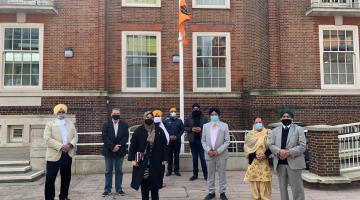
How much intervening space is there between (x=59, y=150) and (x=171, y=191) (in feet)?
9.05

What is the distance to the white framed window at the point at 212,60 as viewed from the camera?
15.1 m

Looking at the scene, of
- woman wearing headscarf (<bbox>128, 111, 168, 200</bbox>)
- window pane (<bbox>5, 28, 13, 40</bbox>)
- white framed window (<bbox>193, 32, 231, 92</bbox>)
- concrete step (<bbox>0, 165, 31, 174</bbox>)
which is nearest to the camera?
woman wearing headscarf (<bbox>128, 111, 168, 200</bbox>)

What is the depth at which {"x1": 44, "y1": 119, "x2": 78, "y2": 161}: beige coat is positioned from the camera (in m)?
7.51

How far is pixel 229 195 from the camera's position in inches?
330

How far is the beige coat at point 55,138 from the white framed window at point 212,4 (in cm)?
912

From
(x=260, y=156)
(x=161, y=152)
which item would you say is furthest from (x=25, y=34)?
(x=260, y=156)

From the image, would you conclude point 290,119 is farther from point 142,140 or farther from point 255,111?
point 255,111

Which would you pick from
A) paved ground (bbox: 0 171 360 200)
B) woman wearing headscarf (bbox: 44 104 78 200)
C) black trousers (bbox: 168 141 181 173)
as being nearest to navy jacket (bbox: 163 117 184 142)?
black trousers (bbox: 168 141 181 173)

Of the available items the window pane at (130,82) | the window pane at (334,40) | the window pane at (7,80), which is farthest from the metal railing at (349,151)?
the window pane at (7,80)

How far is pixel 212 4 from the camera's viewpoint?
15453mm

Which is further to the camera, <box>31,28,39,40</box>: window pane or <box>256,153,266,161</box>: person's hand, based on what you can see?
<box>31,28,39,40</box>: window pane

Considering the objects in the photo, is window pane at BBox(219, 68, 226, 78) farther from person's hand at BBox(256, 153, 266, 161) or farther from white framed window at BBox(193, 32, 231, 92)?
person's hand at BBox(256, 153, 266, 161)

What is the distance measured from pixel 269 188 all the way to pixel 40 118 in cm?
945

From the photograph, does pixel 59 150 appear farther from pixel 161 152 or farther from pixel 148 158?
pixel 161 152
